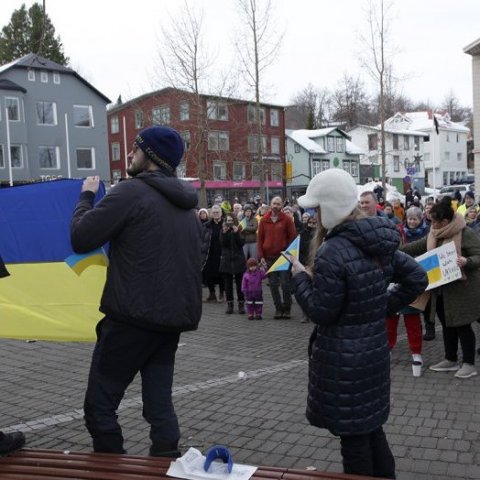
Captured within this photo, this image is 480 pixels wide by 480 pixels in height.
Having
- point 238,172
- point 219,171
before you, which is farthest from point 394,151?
point 219,171

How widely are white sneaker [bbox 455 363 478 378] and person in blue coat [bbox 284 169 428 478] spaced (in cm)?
347

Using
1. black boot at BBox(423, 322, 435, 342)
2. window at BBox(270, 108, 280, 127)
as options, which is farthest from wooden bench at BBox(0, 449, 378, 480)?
window at BBox(270, 108, 280, 127)

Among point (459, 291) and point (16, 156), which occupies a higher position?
point (16, 156)

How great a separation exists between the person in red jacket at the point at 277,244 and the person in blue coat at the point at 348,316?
7.22 metres

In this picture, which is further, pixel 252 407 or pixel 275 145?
pixel 275 145

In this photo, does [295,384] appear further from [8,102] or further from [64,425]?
[8,102]

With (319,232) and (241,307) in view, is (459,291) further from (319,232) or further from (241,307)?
(241,307)

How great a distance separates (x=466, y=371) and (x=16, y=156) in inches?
1818

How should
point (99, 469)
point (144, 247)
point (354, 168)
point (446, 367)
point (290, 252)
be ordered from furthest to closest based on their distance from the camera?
point (354, 168) < point (446, 367) < point (290, 252) < point (144, 247) < point (99, 469)

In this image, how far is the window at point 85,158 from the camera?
51250mm

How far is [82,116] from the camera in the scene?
171 feet

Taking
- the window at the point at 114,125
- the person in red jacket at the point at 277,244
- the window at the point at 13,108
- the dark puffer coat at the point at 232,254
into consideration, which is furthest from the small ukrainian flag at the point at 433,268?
the window at the point at 114,125

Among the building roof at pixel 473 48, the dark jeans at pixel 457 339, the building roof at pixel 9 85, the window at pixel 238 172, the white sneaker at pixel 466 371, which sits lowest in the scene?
the white sneaker at pixel 466 371

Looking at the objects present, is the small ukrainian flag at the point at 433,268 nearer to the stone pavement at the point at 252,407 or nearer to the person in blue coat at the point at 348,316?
the stone pavement at the point at 252,407
